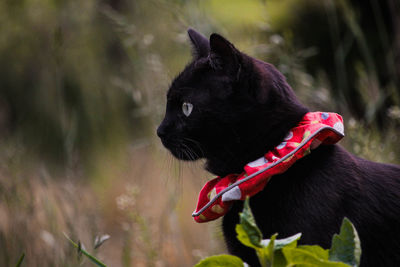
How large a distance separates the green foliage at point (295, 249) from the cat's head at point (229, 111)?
508 millimetres

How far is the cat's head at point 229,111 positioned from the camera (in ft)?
3.70

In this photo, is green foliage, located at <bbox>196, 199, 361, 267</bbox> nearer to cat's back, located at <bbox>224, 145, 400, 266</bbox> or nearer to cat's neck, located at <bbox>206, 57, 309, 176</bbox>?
cat's back, located at <bbox>224, 145, 400, 266</bbox>

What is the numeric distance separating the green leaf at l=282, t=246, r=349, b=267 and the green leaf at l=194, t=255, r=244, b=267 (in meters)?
0.07

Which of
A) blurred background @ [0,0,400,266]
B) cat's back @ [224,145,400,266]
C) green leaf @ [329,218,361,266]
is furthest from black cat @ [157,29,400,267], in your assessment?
blurred background @ [0,0,400,266]

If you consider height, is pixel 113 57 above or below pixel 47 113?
Result: above

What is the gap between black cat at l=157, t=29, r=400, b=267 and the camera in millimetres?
1021

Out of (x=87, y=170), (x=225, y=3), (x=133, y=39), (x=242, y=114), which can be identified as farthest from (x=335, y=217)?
(x=225, y=3)

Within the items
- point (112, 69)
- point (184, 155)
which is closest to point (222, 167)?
point (184, 155)

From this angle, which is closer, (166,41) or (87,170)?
(166,41)

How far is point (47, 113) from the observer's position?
363cm

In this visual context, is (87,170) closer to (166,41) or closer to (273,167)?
(166,41)

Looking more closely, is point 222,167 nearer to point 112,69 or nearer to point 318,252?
point 318,252

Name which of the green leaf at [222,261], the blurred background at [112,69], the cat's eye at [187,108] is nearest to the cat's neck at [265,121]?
the cat's eye at [187,108]

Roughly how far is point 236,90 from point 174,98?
7.2 inches
